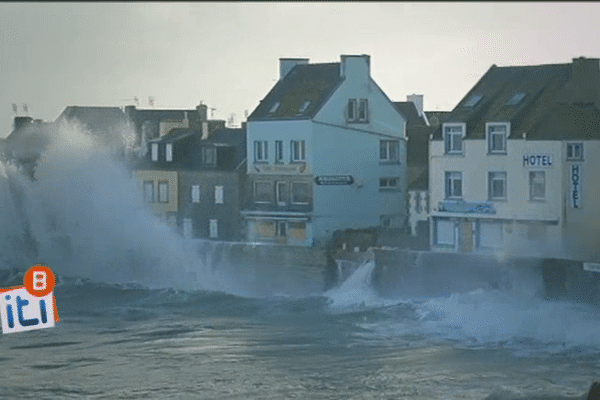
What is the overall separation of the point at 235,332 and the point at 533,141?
13.2 m

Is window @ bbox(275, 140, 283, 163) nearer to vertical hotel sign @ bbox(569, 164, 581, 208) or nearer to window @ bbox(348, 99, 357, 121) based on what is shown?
window @ bbox(348, 99, 357, 121)

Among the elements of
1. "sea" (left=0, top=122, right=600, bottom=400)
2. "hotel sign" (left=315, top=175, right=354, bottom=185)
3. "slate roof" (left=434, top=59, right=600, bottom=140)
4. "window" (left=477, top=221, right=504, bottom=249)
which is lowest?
"sea" (left=0, top=122, right=600, bottom=400)

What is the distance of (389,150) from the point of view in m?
72.9

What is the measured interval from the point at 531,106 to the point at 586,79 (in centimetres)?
230

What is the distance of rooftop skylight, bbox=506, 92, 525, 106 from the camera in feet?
208

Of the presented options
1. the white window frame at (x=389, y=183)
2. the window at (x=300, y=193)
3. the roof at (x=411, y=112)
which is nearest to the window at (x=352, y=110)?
the white window frame at (x=389, y=183)

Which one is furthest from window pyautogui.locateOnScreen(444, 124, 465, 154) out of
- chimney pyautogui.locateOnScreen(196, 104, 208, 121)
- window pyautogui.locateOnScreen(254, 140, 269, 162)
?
chimney pyautogui.locateOnScreen(196, 104, 208, 121)

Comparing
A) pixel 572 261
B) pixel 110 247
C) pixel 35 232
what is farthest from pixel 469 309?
pixel 35 232

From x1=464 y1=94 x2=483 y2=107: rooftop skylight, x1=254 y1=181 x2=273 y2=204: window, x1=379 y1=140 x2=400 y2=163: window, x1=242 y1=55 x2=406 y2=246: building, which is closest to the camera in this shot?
x1=464 y1=94 x2=483 y2=107: rooftop skylight

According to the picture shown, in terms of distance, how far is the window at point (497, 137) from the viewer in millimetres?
62625

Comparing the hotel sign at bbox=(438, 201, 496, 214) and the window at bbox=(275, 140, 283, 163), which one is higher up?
the window at bbox=(275, 140, 283, 163)

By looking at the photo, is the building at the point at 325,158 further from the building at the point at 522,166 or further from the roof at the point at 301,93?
the building at the point at 522,166

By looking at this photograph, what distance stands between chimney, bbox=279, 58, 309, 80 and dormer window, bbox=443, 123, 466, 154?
466 inches

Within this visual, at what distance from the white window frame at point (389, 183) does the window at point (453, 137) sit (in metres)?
8.04
